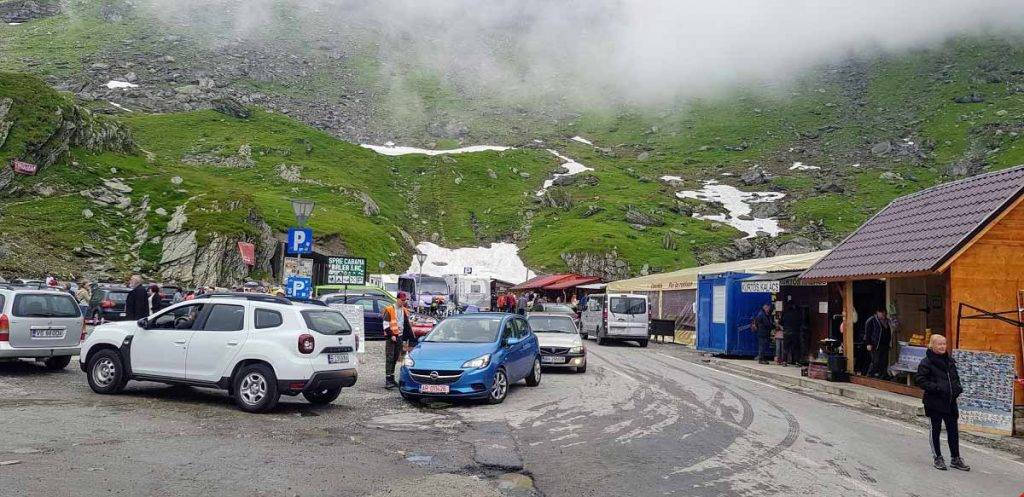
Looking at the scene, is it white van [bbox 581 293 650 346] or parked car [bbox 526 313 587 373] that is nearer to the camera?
parked car [bbox 526 313 587 373]

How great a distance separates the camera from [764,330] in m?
23.2

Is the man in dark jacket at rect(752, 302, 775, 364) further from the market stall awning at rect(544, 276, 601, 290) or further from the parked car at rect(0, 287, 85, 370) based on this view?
the market stall awning at rect(544, 276, 601, 290)

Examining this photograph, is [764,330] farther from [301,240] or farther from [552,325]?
[301,240]

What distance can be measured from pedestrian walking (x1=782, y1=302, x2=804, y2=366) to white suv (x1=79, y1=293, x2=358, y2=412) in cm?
1533

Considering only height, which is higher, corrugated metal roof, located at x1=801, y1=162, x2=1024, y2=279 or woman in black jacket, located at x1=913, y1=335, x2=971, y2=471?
corrugated metal roof, located at x1=801, y1=162, x2=1024, y2=279

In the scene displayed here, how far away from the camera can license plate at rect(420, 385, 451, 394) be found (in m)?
11.6

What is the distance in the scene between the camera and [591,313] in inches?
1268

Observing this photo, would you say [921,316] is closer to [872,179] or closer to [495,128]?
[872,179]

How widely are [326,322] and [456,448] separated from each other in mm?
3703

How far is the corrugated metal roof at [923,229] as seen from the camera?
14047 millimetres

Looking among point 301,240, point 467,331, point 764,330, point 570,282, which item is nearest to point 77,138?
point 570,282

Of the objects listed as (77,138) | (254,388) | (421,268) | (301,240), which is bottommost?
(254,388)

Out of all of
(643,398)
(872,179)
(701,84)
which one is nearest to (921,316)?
(643,398)

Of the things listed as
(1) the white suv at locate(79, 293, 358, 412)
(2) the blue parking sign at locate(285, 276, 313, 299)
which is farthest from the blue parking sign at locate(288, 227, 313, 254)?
(1) the white suv at locate(79, 293, 358, 412)
